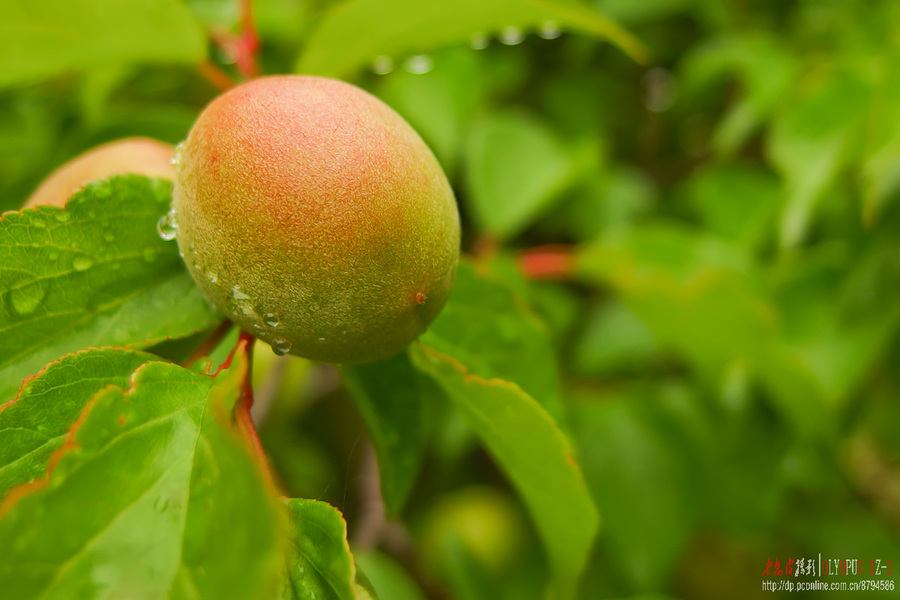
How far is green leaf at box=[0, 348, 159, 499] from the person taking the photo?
0.46 m

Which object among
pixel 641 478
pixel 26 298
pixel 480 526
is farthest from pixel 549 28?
pixel 480 526

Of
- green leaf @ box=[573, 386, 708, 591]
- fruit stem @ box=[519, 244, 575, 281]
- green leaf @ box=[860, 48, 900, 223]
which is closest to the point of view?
green leaf @ box=[860, 48, 900, 223]

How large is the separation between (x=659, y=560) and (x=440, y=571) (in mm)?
590

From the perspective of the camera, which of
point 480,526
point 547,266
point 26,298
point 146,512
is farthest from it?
point 480,526

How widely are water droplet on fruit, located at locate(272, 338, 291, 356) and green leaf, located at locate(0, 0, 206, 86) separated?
19.2 inches

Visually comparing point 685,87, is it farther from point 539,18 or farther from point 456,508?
point 456,508

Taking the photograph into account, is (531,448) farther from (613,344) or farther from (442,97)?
(442,97)

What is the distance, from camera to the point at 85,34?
2.53 ft

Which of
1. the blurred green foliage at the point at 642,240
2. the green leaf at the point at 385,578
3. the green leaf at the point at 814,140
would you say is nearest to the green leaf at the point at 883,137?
the blurred green foliage at the point at 642,240

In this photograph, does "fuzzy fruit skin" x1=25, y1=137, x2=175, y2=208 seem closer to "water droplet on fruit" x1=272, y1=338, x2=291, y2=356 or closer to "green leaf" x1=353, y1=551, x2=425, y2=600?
"water droplet on fruit" x1=272, y1=338, x2=291, y2=356

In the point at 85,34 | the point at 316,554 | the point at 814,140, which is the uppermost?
the point at 814,140

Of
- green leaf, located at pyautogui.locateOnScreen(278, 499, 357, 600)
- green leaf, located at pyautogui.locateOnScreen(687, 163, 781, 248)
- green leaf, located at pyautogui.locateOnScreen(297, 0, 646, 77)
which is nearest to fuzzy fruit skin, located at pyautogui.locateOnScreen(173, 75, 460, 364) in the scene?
green leaf, located at pyautogui.locateOnScreen(278, 499, 357, 600)

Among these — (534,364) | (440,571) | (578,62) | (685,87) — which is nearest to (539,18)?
(534,364)

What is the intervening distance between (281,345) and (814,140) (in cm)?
92
